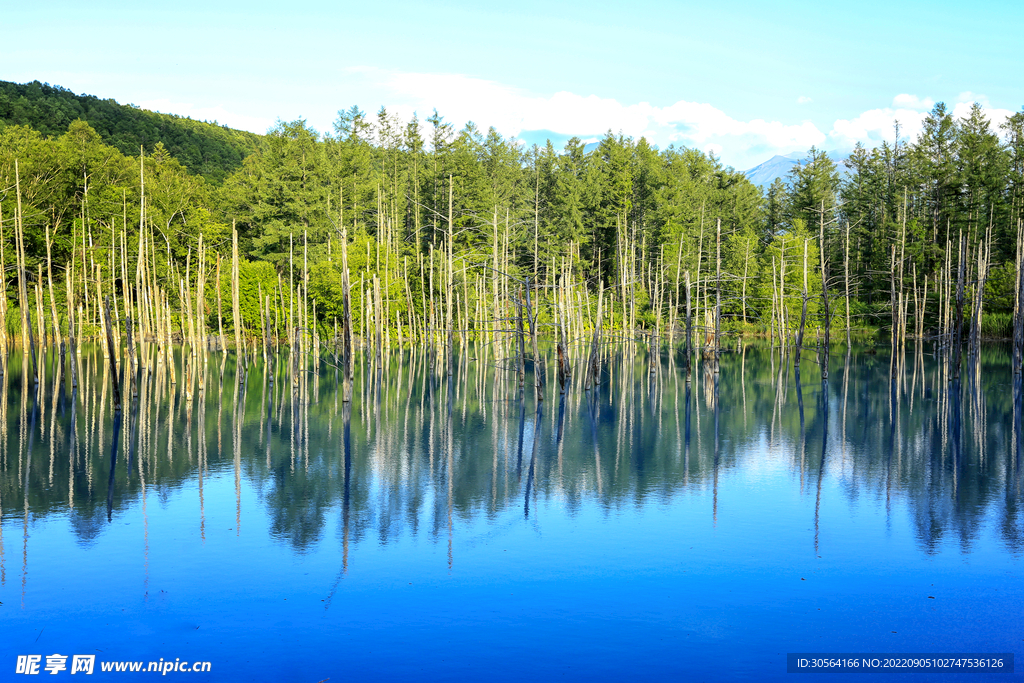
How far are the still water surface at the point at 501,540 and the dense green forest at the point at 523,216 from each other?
20651 mm

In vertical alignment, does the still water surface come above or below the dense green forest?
below

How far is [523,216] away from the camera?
194 feet

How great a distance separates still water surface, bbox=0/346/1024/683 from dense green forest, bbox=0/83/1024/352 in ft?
67.8

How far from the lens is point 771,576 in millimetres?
9820

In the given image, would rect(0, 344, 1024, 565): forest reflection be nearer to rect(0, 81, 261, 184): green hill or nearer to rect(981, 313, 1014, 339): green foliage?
rect(981, 313, 1014, 339): green foliage

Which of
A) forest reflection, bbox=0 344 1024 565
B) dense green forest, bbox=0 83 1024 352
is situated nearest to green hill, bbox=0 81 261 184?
dense green forest, bbox=0 83 1024 352

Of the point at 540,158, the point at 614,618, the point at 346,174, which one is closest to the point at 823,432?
the point at 614,618

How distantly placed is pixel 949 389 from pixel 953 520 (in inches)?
674

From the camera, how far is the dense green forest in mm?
45938

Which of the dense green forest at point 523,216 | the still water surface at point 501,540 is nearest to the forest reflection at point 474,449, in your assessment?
the still water surface at point 501,540

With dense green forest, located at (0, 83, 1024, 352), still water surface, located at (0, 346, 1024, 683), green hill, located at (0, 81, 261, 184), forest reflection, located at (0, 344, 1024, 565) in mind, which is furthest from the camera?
green hill, located at (0, 81, 261, 184)

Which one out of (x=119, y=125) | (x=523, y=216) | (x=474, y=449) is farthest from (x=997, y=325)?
(x=119, y=125)

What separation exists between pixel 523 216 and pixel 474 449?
43.6 m

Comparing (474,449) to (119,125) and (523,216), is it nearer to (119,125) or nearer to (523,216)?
(523,216)
